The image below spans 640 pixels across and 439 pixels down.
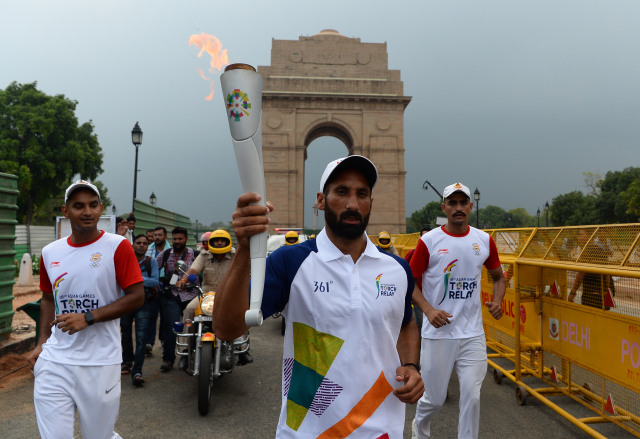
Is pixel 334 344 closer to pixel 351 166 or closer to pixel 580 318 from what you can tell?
pixel 351 166

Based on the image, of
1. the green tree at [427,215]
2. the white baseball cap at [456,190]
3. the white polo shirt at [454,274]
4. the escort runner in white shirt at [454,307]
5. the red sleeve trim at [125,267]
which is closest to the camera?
the red sleeve trim at [125,267]

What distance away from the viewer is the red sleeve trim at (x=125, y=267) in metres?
3.46

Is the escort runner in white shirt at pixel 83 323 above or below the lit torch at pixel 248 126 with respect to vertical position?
below

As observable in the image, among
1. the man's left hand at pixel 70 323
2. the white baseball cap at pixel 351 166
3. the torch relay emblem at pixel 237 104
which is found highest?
the torch relay emblem at pixel 237 104

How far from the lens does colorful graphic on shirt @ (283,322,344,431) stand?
6.68 feet

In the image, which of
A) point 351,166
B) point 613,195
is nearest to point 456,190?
point 351,166

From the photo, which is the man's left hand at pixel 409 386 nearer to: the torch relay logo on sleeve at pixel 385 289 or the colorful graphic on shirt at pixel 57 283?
the torch relay logo on sleeve at pixel 385 289

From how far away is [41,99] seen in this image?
40.4 meters

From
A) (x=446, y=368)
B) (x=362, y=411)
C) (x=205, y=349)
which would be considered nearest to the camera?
(x=362, y=411)

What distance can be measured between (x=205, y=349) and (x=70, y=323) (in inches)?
99.3

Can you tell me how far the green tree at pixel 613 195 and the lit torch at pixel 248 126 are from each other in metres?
52.4

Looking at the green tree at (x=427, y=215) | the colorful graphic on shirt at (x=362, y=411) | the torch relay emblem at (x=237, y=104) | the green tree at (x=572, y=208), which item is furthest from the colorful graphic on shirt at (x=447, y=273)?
the green tree at (x=427, y=215)

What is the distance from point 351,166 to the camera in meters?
2.20

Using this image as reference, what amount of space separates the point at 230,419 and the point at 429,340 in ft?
8.10
